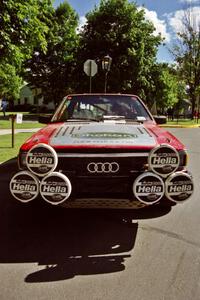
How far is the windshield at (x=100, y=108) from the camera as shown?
17.5 ft

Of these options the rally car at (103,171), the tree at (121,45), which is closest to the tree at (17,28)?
the rally car at (103,171)

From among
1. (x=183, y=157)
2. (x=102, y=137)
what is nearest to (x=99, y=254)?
(x=102, y=137)

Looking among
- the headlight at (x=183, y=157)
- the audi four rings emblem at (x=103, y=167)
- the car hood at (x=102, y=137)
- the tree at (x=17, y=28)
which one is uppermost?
the tree at (x=17, y=28)

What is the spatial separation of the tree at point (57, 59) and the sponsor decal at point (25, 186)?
36.6 meters

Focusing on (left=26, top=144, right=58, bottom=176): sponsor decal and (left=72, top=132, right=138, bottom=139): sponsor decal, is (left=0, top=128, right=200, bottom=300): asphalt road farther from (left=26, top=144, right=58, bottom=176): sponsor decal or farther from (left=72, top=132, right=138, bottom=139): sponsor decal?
(left=72, top=132, right=138, bottom=139): sponsor decal

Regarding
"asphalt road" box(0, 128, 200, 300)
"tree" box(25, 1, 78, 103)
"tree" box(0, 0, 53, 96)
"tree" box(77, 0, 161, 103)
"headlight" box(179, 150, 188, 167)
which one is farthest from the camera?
"tree" box(25, 1, 78, 103)

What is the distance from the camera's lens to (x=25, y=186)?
3631mm

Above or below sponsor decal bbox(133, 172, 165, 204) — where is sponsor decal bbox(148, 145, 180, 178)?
above

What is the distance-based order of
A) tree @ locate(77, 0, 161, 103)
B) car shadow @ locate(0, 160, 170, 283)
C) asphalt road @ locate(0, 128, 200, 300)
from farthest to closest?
tree @ locate(77, 0, 161, 103), car shadow @ locate(0, 160, 170, 283), asphalt road @ locate(0, 128, 200, 300)

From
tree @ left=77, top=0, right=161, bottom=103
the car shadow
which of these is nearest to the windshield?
the car shadow

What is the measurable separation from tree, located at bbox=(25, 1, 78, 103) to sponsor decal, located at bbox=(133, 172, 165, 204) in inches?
1449

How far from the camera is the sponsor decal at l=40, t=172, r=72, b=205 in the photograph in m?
3.58

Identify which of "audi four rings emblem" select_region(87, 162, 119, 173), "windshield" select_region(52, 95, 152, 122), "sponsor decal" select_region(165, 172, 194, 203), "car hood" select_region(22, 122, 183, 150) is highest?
"windshield" select_region(52, 95, 152, 122)

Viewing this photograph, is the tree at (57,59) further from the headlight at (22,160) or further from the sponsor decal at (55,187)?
the sponsor decal at (55,187)
